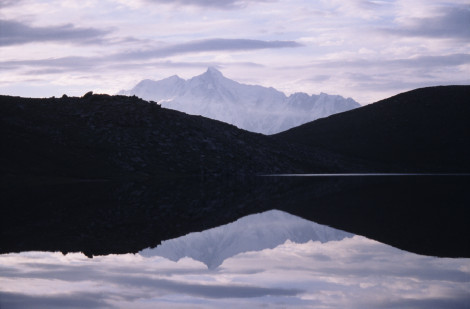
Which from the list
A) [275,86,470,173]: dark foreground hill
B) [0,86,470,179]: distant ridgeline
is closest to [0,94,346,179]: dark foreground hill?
[0,86,470,179]: distant ridgeline

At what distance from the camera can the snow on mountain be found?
22.9m

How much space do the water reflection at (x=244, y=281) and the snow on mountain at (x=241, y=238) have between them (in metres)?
0.97

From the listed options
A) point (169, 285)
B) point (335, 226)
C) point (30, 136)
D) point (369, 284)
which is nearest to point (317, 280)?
point (369, 284)

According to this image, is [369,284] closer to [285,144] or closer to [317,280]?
[317,280]

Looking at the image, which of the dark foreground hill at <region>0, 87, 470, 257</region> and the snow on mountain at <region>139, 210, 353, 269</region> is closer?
the snow on mountain at <region>139, 210, 353, 269</region>

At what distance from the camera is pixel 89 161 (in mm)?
97688

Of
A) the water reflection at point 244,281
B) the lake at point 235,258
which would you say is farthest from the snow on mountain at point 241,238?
the water reflection at point 244,281

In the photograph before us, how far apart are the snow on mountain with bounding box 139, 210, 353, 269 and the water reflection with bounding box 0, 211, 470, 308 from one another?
0.97 m

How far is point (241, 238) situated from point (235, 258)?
229 inches

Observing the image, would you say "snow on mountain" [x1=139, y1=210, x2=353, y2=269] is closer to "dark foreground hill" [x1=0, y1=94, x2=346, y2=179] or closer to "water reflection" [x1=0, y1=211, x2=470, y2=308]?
"water reflection" [x1=0, y1=211, x2=470, y2=308]

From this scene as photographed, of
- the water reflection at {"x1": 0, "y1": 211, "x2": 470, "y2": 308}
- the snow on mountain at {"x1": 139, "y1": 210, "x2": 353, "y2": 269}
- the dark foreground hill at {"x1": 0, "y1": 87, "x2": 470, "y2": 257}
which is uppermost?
the dark foreground hill at {"x1": 0, "y1": 87, "x2": 470, "y2": 257}

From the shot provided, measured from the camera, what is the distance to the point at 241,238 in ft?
91.8

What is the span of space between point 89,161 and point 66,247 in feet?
249

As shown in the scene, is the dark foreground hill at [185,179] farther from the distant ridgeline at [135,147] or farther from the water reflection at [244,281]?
the water reflection at [244,281]
